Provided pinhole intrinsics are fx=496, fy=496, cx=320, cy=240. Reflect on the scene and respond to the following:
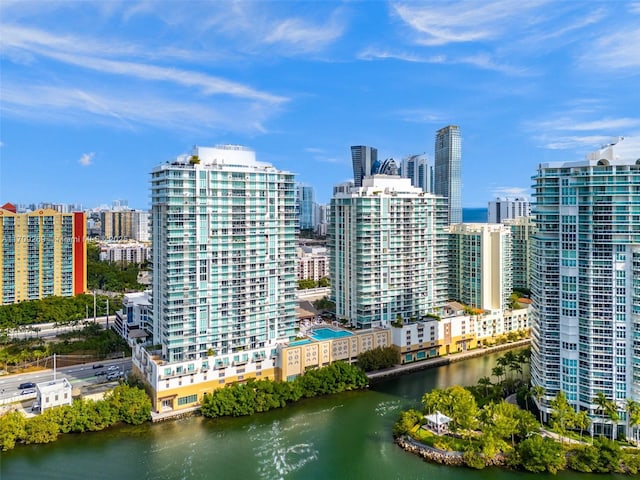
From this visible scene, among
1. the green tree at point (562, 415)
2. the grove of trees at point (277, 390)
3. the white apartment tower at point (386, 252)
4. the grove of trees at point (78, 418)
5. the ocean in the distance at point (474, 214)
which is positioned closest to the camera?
the green tree at point (562, 415)

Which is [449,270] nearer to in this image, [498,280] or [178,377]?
[498,280]

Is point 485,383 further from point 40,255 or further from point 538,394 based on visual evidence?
point 40,255

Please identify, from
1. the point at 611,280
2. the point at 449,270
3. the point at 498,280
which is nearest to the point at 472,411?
the point at 611,280

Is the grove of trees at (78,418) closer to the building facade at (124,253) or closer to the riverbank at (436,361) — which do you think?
the riverbank at (436,361)

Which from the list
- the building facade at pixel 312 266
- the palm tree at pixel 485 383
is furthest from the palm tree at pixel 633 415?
the building facade at pixel 312 266

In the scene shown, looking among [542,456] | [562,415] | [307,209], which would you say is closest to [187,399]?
[542,456]

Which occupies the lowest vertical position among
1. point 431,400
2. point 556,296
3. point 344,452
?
point 344,452

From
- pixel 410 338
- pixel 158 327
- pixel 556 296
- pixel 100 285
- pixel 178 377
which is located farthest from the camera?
pixel 100 285
